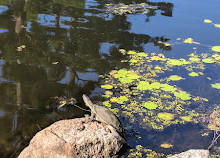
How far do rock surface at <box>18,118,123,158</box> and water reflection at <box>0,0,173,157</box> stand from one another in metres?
0.37

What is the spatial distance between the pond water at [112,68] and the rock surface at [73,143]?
31 cm

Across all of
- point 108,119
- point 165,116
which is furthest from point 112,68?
point 108,119

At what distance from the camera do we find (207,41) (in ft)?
19.0

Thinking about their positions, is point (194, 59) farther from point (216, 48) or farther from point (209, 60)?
point (216, 48)

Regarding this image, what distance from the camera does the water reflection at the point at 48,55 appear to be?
325 cm

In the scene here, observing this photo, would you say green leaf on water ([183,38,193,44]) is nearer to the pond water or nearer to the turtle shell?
the pond water

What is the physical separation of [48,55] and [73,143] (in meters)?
2.48

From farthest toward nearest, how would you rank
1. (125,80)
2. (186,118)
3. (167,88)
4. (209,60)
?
(209,60) < (125,80) < (167,88) < (186,118)

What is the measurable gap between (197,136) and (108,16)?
172 inches

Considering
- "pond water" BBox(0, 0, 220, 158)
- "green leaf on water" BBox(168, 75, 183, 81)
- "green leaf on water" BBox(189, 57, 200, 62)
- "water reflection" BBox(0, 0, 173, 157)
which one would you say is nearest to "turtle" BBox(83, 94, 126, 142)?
"pond water" BBox(0, 0, 220, 158)

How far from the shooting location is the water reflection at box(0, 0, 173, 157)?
325 centimetres

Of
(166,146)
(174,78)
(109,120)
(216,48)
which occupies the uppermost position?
(216,48)

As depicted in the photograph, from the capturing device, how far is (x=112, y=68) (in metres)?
4.49

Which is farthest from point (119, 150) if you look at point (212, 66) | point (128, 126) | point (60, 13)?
point (60, 13)
